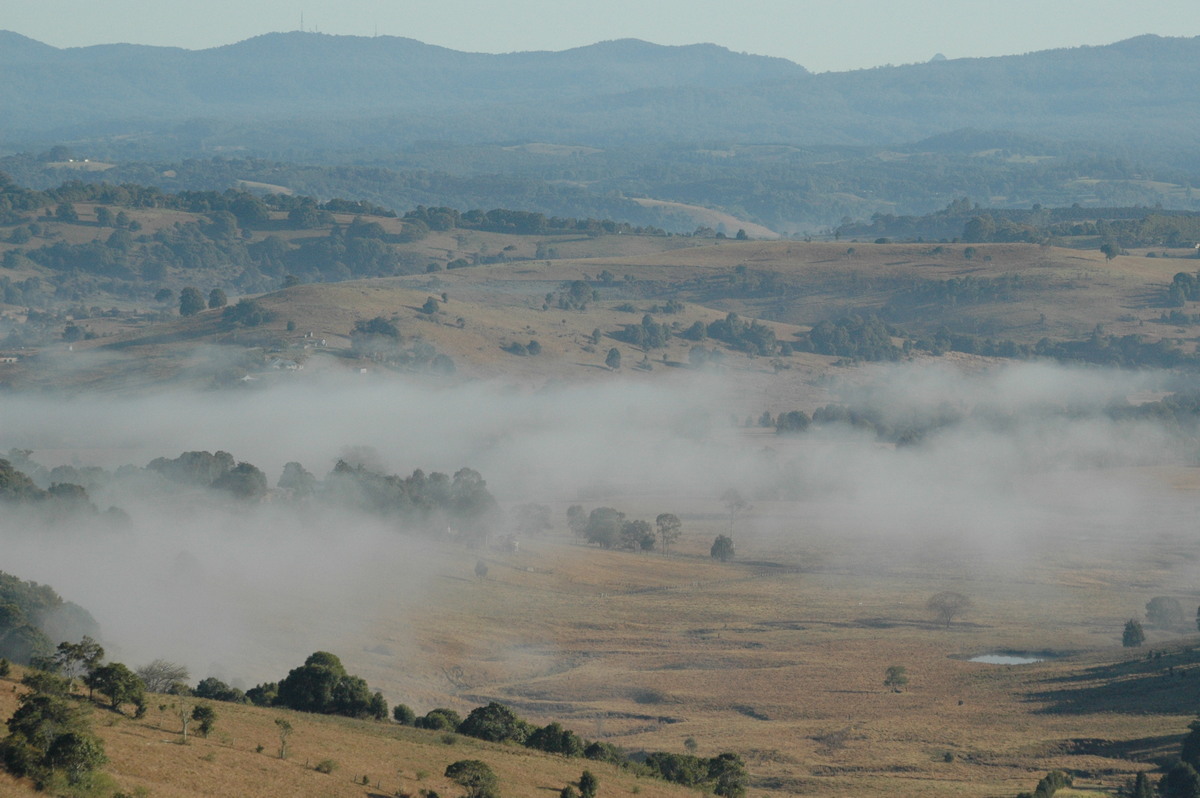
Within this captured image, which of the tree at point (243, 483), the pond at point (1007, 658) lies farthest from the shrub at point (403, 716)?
the tree at point (243, 483)

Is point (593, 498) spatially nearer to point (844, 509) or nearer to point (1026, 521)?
point (844, 509)

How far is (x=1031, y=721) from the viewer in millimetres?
85750

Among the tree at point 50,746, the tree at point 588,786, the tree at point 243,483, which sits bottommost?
the tree at point 243,483

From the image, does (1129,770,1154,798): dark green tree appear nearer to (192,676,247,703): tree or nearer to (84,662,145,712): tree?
(192,676,247,703): tree

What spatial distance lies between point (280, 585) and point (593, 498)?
218 ft

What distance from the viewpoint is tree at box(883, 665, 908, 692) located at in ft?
314

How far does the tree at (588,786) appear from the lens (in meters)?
57.0

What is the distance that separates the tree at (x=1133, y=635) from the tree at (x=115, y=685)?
73.3 meters

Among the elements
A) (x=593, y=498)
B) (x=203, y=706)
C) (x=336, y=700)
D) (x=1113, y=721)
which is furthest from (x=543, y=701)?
(x=593, y=498)

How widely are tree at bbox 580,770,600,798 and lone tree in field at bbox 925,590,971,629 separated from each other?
206 feet

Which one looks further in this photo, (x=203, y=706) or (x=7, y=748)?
(x=203, y=706)

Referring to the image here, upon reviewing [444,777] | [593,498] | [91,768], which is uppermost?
[91,768]

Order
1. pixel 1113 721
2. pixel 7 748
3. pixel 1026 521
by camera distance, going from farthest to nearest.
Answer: pixel 1026 521
pixel 1113 721
pixel 7 748

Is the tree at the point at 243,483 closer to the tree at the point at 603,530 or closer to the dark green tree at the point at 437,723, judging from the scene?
the tree at the point at 603,530
